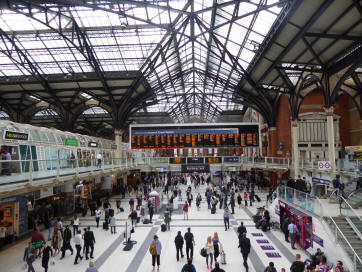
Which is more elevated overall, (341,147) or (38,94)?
(38,94)

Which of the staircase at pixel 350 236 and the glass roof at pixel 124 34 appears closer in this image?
the staircase at pixel 350 236

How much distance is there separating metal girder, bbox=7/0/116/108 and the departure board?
7.51 meters

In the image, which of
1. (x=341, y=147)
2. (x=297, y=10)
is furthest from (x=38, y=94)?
(x=341, y=147)

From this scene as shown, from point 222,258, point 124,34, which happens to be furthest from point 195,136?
point 222,258

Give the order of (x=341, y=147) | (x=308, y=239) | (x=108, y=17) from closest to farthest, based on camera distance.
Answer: (x=308, y=239) < (x=108, y=17) < (x=341, y=147)

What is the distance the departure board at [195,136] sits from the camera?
91.9 ft

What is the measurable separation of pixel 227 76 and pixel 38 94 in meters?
25.6

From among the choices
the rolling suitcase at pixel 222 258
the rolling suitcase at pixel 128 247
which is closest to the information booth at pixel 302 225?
the rolling suitcase at pixel 222 258

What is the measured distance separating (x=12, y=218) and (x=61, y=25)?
52.5 feet

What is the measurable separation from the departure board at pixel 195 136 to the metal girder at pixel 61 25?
751 centimetres

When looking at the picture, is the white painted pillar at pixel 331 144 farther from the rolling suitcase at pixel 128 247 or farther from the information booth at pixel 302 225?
the rolling suitcase at pixel 128 247

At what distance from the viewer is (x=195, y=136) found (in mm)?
28391

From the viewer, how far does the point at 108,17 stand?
68.1 ft

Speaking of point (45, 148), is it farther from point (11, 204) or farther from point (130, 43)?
point (130, 43)
